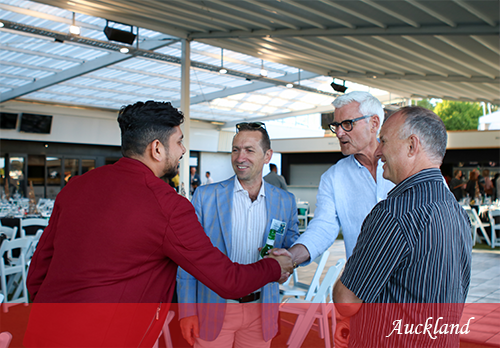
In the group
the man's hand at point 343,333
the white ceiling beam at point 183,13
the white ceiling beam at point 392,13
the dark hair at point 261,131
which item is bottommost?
the man's hand at point 343,333

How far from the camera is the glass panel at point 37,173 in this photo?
18359 millimetres

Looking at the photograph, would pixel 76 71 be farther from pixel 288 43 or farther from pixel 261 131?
pixel 261 131

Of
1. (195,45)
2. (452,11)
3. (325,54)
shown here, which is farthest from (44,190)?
(452,11)

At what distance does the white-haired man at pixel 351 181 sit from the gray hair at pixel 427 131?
835mm

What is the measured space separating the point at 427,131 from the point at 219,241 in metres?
1.35

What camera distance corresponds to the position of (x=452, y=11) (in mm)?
6934

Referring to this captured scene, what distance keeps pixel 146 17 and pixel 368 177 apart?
808 cm

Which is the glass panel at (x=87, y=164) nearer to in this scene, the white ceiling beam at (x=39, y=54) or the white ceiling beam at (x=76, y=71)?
the white ceiling beam at (x=76, y=71)

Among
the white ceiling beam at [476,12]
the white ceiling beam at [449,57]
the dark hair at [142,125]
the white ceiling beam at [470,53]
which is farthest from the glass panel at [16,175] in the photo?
the dark hair at [142,125]

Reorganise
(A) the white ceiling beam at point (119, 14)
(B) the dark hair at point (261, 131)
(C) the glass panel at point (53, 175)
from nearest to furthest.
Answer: (B) the dark hair at point (261, 131) → (A) the white ceiling beam at point (119, 14) → (C) the glass panel at point (53, 175)

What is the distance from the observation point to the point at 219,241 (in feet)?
7.66

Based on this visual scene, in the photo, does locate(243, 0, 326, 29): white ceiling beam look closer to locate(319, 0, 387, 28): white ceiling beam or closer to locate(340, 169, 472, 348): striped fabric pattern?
locate(319, 0, 387, 28): white ceiling beam

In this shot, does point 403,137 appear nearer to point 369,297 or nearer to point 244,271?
point 369,297

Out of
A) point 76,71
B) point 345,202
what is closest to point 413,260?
point 345,202
